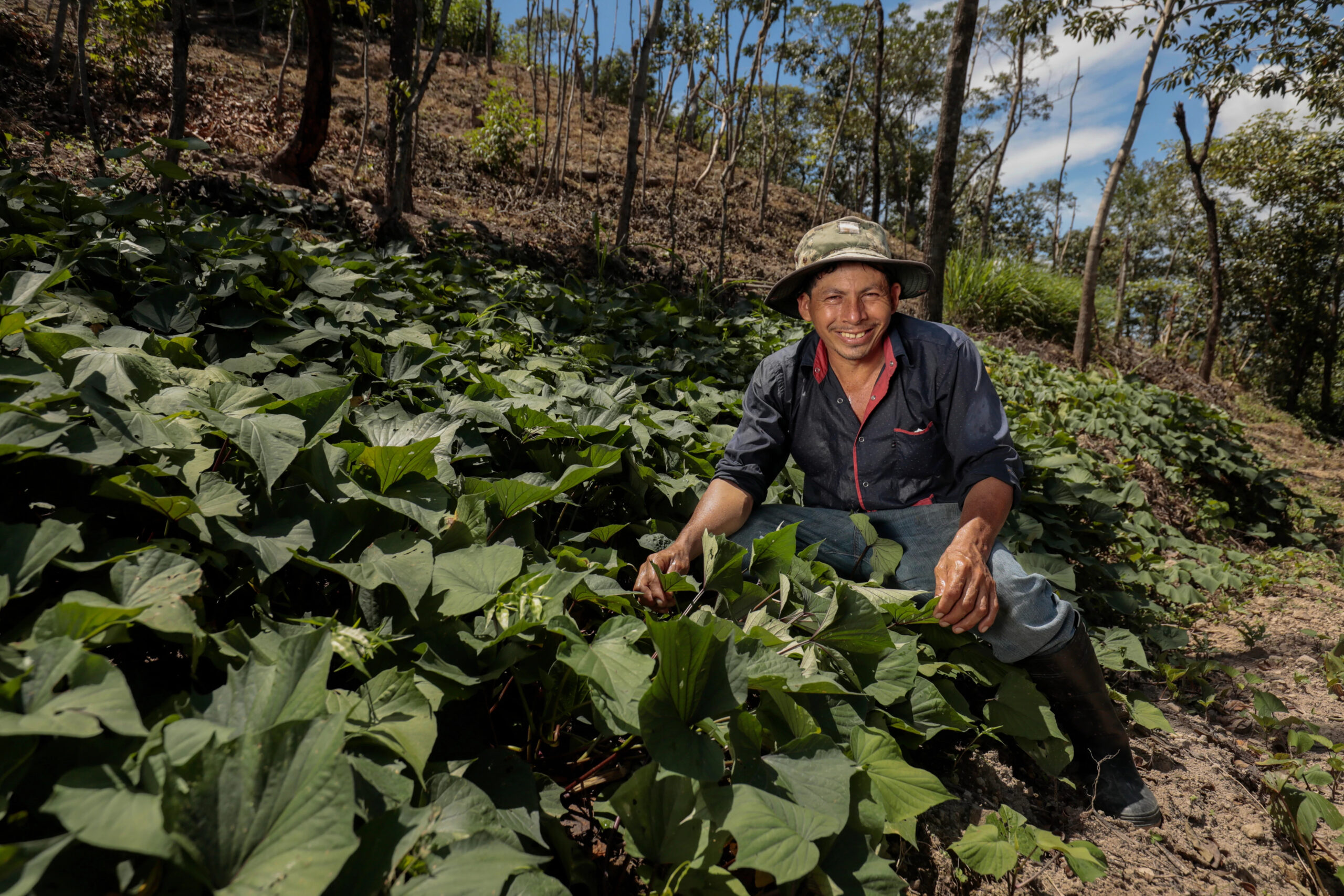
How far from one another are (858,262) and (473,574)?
1.60 m

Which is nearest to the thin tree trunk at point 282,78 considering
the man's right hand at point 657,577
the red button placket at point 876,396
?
the red button placket at point 876,396

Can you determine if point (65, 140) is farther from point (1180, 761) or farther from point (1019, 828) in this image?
point (1180, 761)

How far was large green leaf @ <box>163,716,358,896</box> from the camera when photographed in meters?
0.71

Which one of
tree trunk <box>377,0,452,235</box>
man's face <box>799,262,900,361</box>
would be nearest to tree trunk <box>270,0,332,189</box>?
tree trunk <box>377,0,452,235</box>

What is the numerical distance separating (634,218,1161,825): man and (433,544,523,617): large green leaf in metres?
0.57

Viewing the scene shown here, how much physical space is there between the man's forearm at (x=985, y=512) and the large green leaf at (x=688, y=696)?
0.99 metres

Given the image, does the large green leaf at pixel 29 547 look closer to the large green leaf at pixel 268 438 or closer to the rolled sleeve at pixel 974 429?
the large green leaf at pixel 268 438

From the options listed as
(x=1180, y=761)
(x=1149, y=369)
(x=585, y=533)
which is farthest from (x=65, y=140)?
(x=1149, y=369)

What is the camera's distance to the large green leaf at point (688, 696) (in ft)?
3.56

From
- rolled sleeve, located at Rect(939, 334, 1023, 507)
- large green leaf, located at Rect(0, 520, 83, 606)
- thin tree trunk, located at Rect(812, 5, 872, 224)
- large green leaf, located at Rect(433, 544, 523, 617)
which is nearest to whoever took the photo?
large green leaf, located at Rect(0, 520, 83, 606)

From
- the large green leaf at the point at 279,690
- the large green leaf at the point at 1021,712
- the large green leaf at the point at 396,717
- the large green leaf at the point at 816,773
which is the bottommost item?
the large green leaf at the point at 1021,712

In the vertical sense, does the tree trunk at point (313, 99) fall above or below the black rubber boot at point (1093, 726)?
above

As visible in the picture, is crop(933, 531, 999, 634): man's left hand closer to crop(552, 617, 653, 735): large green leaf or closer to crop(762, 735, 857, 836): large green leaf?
crop(762, 735, 857, 836): large green leaf

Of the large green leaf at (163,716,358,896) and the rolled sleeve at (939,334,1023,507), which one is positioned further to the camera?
the rolled sleeve at (939,334,1023,507)
